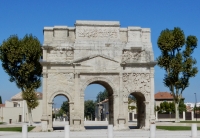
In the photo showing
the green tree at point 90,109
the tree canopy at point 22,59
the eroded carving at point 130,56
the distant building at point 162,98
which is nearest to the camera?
the eroded carving at point 130,56

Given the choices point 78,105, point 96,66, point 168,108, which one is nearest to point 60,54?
point 96,66

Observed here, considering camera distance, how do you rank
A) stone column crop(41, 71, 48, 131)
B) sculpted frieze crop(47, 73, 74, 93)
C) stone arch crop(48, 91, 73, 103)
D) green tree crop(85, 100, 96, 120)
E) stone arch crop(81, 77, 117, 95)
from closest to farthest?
stone column crop(41, 71, 48, 131) < stone arch crop(48, 91, 73, 103) < sculpted frieze crop(47, 73, 74, 93) < stone arch crop(81, 77, 117, 95) < green tree crop(85, 100, 96, 120)

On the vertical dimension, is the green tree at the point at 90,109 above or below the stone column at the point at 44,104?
below

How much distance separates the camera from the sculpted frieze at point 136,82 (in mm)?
33656

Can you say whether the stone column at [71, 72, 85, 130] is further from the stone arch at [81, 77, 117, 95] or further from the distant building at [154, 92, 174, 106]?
the distant building at [154, 92, 174, 106]

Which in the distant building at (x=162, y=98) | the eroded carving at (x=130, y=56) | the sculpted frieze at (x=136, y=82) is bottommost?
the distant building at (x=162, y=98)

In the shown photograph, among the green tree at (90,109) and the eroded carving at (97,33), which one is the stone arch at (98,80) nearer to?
the eroded carving at (97,33)

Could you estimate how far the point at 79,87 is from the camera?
3300cm

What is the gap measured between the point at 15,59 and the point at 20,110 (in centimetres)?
3305

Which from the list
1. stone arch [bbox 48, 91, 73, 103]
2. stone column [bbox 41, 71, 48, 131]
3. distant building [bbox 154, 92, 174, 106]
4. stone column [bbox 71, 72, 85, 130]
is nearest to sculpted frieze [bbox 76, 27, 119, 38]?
stone column [bbox 71, 72, 85, 130]

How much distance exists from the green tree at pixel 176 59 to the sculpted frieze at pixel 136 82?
26.2 ft

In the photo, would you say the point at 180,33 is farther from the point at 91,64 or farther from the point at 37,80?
the point at 37,80

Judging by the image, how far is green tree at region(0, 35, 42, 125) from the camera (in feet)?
132

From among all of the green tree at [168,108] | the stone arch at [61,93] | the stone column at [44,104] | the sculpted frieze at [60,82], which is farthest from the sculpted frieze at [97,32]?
the green tree at [168,108]
